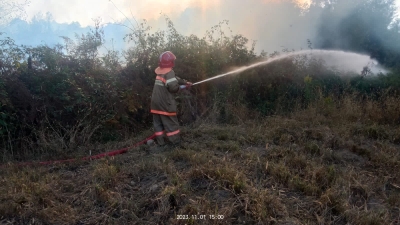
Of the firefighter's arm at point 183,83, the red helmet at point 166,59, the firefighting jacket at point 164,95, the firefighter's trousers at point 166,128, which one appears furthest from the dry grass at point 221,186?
the red helmet at point 166,59

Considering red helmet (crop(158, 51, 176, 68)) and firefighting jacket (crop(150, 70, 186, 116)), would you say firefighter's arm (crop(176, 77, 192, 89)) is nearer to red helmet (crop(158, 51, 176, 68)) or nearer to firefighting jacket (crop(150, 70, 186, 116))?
firefighting jacket (crop(150, 70, 186, 116))

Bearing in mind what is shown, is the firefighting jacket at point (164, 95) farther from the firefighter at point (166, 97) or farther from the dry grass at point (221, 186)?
the dry grass at point (221, 186)

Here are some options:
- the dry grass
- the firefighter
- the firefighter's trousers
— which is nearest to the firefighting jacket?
the firefighter

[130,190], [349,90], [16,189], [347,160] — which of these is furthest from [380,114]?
[16,189]

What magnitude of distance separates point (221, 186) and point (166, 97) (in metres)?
2.27

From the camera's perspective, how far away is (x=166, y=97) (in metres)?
5.32

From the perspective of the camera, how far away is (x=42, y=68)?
5965 mm

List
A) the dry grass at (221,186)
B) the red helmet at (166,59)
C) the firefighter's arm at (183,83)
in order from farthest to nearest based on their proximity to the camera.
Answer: the firefighter's arm at (183,83) < the red helmet at (166,59) < the dry grass at (221,186)

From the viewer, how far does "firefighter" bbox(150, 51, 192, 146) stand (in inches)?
205

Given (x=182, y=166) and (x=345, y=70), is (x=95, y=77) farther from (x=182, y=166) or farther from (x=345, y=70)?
(x=345, y=70)

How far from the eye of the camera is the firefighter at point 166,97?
5.20 m

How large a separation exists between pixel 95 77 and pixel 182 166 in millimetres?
3293

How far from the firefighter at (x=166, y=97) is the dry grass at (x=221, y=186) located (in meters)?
0.34

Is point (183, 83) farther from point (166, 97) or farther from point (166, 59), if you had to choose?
point (166, 59)
